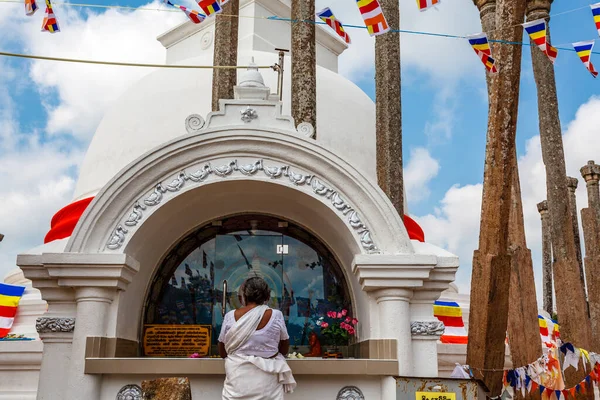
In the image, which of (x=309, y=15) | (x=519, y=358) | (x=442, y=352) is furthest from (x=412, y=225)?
(x=309, y=15)

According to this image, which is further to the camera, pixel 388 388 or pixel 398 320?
pixel 398 320

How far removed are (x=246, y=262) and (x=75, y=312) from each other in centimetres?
219

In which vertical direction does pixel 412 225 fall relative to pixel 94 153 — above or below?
below

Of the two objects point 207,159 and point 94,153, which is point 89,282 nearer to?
point 207,159

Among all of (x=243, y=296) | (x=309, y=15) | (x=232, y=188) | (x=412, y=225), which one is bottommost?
(x=243, y=296)

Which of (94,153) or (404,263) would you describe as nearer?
(404,263)

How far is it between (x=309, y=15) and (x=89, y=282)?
17.8ft

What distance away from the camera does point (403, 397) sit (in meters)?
5.66

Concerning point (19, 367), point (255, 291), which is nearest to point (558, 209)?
point (255, 291)

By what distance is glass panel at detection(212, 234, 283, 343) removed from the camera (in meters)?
7.93

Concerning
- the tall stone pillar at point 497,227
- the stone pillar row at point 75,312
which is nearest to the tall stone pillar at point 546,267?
the tall stone pillar at point 497,227

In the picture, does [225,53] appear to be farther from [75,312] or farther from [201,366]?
[201,366]

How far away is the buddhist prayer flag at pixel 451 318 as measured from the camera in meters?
13.3

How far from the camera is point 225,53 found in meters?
11.3
